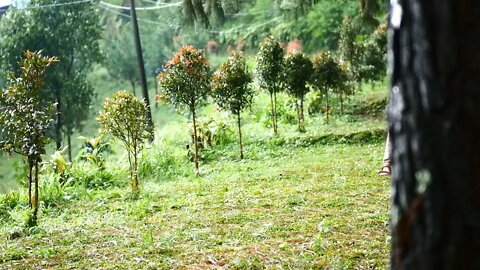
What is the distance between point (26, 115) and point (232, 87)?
4.69 m

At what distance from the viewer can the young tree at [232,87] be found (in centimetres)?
1025

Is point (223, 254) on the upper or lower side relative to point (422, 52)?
lower

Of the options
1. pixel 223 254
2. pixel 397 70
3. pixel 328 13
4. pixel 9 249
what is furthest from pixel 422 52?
pixel 328 13

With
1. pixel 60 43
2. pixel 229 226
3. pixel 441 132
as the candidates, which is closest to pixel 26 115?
pixel 229 226

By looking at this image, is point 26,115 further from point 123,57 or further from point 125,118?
point 123,57

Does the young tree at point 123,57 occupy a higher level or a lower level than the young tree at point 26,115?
higher

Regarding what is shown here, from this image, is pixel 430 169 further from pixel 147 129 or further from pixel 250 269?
pixel 147 129

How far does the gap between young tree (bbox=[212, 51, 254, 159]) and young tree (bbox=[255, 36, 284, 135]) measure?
1.17 m

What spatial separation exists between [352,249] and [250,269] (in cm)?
72

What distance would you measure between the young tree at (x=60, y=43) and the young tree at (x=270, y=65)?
8.05m

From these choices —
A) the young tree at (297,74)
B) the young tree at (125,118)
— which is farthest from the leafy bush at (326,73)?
the young tree at (125,118)

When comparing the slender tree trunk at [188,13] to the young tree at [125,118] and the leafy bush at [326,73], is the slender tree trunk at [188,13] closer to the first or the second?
the young tree at [125,118]

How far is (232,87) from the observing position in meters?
10.2

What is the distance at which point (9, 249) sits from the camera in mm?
4641
